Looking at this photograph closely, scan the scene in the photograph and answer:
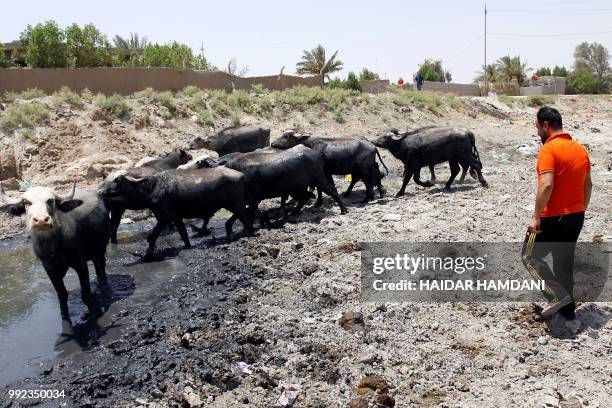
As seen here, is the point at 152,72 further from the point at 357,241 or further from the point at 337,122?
the point at 357,241

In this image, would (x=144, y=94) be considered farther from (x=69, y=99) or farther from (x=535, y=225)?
(x=535, y=225)

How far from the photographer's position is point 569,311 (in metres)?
5.82

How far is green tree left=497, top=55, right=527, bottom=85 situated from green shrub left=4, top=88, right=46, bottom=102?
136ft

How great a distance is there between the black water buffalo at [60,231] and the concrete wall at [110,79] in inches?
719

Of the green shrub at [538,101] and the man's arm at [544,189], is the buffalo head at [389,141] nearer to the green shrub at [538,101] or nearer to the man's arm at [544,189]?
the man's arm at [544,189]

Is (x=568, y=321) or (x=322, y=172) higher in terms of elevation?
(x=322, y=172)

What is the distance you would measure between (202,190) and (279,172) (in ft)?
5.81

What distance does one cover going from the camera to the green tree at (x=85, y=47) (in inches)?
1363

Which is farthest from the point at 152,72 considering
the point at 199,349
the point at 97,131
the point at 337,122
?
the point at 199,349

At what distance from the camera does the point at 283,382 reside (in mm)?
5363

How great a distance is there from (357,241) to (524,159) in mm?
12659

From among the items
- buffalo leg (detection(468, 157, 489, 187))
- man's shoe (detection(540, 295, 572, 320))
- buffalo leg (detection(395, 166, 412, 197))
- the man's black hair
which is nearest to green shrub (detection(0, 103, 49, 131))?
buffalo leg (detection(395, 166, 412, 197))

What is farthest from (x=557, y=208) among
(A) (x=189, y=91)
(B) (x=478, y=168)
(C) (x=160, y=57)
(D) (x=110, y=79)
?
(C) (x=160, y=57)

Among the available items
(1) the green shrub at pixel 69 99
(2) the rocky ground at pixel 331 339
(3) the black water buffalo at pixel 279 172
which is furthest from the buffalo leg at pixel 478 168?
(1) the green shrub at pixel 69 99
